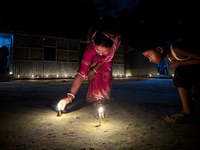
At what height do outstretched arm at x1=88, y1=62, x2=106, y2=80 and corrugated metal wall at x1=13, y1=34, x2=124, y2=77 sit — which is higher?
corrugated metal wall at x1=13, y1=34, x2=124, y2=77

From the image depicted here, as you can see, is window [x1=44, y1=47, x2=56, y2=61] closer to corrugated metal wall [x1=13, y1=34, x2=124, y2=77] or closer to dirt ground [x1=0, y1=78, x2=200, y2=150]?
corrugated metal wall [x1=13, y1=34, x2=124, y2=77]

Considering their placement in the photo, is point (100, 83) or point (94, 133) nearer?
point (94, 133)

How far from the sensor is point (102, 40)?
2.62m

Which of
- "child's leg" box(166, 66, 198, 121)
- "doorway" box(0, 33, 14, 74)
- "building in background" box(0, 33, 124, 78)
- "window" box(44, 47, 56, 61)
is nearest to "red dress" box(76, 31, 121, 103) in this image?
"child's leg" box(166, 66, 198, 121)

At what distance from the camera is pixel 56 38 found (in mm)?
15516

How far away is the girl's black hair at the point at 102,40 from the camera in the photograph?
2.62m

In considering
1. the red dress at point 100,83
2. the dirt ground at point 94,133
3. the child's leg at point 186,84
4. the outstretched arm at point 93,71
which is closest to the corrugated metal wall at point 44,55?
the red dress at point 100,83

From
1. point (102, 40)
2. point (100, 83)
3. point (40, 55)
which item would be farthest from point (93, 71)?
point (40, 55)

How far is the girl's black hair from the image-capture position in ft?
8.61

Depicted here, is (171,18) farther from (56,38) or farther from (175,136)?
(175,136)

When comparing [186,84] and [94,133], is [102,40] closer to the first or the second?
[186,84]

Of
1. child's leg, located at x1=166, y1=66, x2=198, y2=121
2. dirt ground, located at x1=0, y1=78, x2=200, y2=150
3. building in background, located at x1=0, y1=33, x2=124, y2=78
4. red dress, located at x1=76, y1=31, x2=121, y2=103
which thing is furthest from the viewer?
building in background, located at x1=0, y1=33, x2=124, y2=78

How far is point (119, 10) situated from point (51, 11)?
10803 mm

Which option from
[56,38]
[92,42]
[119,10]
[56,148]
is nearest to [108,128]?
[56,148]
